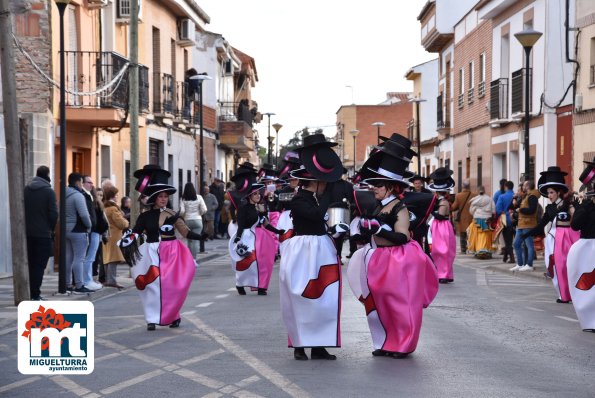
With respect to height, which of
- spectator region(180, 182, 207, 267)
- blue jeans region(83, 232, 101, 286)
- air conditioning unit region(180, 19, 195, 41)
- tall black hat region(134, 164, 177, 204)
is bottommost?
blue jeans region(83, 232, 101, 286)

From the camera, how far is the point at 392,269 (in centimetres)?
1068

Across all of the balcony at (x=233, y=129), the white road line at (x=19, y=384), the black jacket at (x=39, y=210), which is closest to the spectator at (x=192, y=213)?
the black jacket at (x=39, y=210)

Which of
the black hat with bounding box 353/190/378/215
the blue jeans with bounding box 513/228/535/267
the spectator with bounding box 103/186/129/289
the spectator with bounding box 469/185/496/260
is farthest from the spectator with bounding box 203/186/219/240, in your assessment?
the black hat with bounding box 353/190/378/215

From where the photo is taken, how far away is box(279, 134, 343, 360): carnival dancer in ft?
34.5

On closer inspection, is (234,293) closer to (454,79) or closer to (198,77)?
(198,77)

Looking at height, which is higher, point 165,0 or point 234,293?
point 165,0

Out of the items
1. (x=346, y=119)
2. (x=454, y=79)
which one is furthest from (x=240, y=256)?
(x=346, y=119)

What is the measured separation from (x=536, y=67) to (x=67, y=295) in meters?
18.4

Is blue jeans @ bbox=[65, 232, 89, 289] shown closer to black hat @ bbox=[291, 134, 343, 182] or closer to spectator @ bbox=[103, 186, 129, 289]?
spectator @ bbox=[103, 186, 129, 289]

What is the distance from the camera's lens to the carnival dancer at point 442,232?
64.2 feet

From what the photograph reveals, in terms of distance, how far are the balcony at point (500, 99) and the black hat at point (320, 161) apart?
2499 centimetres

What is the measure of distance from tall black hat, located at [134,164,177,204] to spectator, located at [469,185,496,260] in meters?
14.7

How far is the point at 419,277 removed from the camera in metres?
10.7

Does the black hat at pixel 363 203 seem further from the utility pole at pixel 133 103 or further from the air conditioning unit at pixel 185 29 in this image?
the air conditioning unit at pixel 185 29
